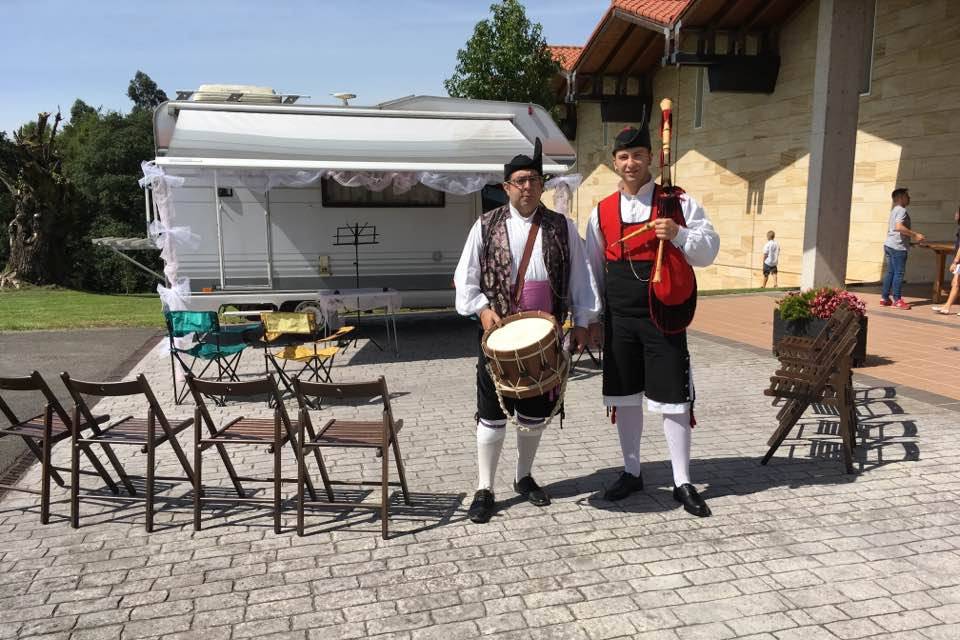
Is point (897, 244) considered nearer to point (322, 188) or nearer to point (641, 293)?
point (322, 188)

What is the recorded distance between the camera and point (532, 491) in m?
4.08

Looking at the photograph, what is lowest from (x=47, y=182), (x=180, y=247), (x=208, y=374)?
(x=208, y=374)

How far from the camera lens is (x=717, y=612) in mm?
2877

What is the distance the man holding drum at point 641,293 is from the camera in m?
3.63

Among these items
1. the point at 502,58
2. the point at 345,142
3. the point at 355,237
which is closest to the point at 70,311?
the point at 355,237

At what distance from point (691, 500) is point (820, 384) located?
1.21 meters

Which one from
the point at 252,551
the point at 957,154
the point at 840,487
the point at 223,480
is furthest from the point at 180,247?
the point at 957,154

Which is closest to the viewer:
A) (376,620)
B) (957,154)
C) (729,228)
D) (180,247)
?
(376,620)

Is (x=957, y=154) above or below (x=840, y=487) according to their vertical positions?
above

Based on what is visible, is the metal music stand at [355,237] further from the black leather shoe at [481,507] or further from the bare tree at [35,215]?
the bare tree at [35,215]

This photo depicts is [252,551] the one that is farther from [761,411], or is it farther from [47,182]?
[47,182]

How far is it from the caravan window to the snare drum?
269 inches

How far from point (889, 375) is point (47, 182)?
21.3 m

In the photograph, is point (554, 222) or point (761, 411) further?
point (761, 411)
